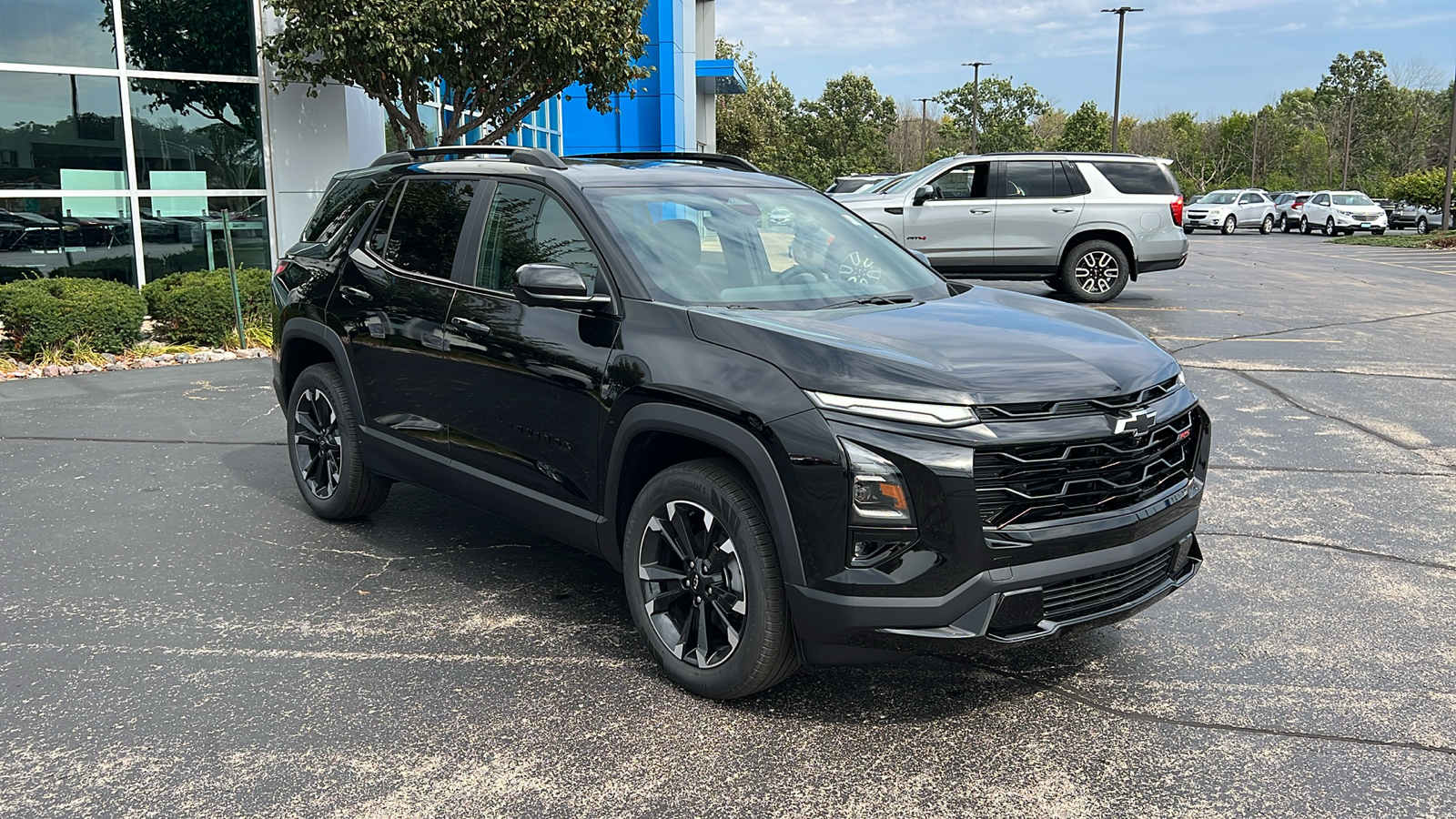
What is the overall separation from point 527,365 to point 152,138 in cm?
1114

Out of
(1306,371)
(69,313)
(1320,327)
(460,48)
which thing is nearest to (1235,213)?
(1320,327)

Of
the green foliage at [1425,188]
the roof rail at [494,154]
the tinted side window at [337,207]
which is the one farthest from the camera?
the green foliage at [1425,188]

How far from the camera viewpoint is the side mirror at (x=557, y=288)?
3959mm

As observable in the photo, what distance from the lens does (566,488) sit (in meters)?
4.22

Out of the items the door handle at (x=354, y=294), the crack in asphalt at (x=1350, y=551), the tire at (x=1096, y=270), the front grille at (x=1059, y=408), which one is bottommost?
the crack in asphalt at (x=1350, y=551)

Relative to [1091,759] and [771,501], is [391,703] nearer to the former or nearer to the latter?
[771,501]

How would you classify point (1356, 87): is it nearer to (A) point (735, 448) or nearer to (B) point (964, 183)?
(B) point (964, 183)

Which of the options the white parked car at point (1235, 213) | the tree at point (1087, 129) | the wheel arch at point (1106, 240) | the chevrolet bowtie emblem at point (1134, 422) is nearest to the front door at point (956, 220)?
the wheel arch at point (1106, 240)

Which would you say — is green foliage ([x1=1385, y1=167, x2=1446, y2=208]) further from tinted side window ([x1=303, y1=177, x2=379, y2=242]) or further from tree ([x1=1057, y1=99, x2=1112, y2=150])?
tinted side window ([x1=303, y1=177, x2=379, y2=242])

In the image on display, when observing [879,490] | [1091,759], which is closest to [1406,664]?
[1091,759]

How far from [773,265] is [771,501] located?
139 cm

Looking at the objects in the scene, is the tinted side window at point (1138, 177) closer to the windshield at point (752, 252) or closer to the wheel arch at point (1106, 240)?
the wheel arch at point (1106, 240)

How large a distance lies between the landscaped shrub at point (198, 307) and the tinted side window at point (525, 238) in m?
8.12

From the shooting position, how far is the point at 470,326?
15.2 feet
